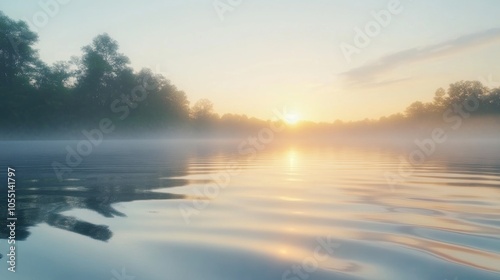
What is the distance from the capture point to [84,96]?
74125mm

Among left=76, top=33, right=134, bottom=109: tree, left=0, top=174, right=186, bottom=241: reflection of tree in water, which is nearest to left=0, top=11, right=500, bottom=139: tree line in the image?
left=76, top=33, right=134, bottom=109: tree

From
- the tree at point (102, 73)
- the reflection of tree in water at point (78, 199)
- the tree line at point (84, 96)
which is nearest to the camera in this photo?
the reflection of tree in water at point (78, 199)

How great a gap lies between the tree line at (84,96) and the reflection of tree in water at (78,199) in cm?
5718

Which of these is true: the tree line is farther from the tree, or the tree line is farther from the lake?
A: the lake

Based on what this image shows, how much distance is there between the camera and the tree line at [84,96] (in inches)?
2434

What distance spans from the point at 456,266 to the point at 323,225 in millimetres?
2063

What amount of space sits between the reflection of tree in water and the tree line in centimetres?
5718

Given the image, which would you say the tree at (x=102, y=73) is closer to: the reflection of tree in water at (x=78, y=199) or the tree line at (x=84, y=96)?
the tree line at (x=84, y=96)

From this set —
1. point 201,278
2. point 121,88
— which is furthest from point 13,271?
point 121,88

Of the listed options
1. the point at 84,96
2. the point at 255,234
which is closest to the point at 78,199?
the point at 255,234

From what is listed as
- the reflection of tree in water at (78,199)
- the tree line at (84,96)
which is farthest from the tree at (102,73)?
the reflection of tree in water at (78,199)

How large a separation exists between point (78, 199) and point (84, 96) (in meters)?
73.0

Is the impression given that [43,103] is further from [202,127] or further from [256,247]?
[256,247]

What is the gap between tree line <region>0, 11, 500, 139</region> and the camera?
61.8 meters
